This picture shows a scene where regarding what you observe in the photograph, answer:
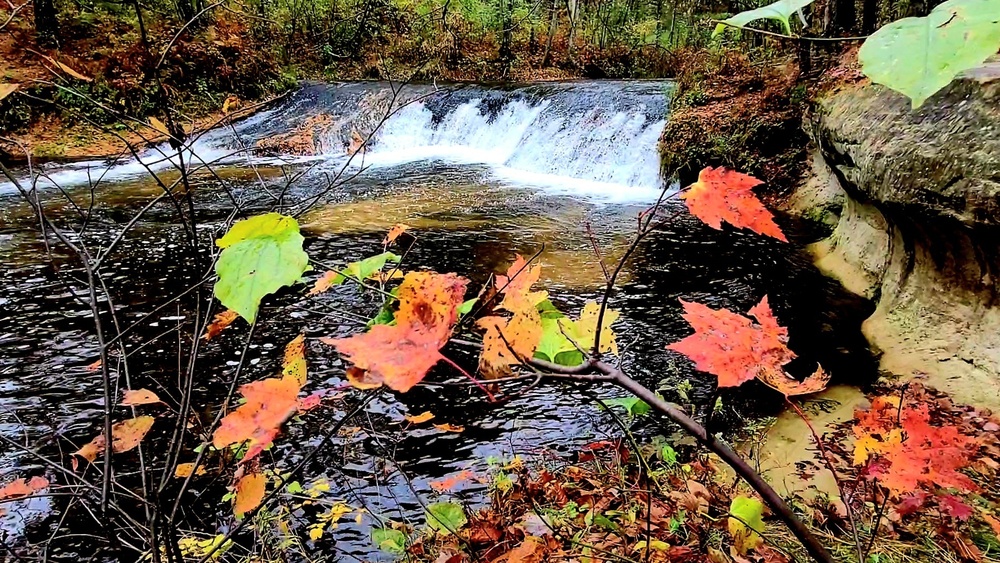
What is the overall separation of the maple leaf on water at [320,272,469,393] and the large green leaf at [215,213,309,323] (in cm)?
11

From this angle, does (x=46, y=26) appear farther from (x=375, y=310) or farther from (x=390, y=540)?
(x=390, y=540)

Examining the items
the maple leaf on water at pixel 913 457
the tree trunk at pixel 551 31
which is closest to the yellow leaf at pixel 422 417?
the maple leaf on water at pixel 913 457

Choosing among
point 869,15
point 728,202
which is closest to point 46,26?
point 869,15

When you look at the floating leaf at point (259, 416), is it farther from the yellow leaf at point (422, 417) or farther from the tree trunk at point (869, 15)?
the tree trunk at point (869, 15)

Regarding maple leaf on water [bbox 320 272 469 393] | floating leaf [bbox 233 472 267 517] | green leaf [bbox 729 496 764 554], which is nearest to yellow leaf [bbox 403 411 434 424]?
floating leaf [bbox 233 472 267 517]

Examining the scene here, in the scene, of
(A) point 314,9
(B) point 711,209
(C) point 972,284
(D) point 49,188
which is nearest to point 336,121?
(D) point 49,188

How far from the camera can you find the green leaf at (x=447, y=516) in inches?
93.6

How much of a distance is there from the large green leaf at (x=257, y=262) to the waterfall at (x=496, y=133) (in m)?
8.21

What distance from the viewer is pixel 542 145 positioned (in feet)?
36.6

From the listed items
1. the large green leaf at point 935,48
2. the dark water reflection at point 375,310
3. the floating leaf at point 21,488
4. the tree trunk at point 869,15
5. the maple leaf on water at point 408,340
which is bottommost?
the dark water reflection at point 375,310

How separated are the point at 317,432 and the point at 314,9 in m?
18.5

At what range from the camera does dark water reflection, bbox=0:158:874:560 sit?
10.4 ft

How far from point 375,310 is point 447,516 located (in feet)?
8.37

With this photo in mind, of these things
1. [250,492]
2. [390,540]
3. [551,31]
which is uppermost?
[551,31]
